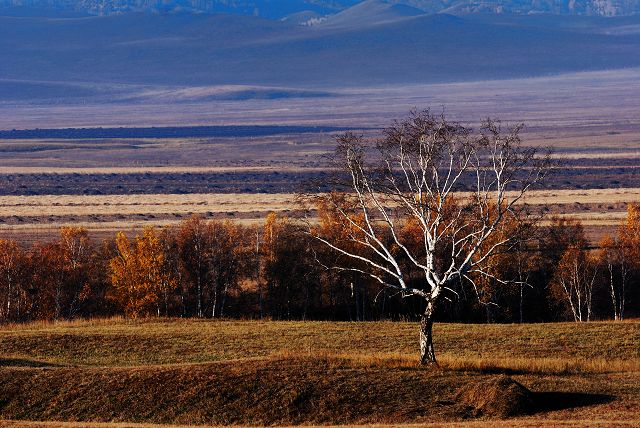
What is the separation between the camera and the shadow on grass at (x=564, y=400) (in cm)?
2481

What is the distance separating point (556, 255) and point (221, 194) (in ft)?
232

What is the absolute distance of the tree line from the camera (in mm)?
55781

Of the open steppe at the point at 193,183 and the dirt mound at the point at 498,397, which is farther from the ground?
the open steppe at the point at 193,183

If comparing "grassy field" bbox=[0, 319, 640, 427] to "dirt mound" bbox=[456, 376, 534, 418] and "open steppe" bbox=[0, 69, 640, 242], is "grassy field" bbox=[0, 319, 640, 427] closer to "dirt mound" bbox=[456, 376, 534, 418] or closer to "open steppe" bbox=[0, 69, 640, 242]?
"dirt mound" bbox=[456, 376, 534, 418]

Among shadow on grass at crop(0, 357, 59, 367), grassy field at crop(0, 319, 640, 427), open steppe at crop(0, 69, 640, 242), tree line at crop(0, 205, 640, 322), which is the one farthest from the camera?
open steppe at crop(0, 69, 640, 242)

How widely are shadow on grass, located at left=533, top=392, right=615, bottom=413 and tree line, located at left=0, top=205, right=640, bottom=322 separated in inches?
1132

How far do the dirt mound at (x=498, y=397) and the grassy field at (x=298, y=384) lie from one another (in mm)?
244

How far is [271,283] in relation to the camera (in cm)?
5784

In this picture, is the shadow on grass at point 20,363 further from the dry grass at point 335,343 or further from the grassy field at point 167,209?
the grassy field at point 167,209

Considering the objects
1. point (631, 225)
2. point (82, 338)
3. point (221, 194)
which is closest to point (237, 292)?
point (631, 225)

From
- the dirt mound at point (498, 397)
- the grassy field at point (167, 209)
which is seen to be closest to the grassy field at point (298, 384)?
the dirt mound at point (498, 397)

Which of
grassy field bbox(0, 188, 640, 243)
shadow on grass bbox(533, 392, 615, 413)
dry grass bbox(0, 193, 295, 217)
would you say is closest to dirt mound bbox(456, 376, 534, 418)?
shadow on grass bbox(533, 392, 615, 413)

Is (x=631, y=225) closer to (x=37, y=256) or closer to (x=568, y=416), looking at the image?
(x=37, y=256)

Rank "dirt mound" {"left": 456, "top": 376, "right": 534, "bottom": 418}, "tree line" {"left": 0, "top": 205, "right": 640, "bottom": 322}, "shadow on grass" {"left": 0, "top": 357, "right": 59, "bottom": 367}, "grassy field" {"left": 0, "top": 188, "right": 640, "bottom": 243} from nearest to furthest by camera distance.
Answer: "dirt mound" {"left": 456, "top": 376, "right": 534, "bottom": 418} < "shadow on grass" {"left": 0, "top": 357, "right": 59, "bottom": 367} < "tree line" {"left": 0, "top": 205, "right": 640, "bottom": 322} < "grassy field" {"left": 0, "top": 188, "right": 640, "bottom": 243}
